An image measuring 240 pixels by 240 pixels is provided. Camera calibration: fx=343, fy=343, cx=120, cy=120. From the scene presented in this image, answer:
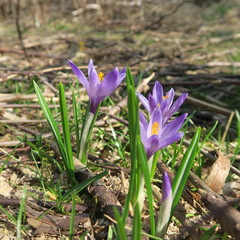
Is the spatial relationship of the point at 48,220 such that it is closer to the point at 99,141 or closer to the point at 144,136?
the point at 144,136

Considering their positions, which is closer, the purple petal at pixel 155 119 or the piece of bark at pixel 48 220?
the purple petal at pixel 155 119

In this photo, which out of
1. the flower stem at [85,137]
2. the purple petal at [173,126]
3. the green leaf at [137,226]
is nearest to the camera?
the green leaf at [137,226]

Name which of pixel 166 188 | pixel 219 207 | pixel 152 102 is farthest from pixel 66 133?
pixel 219 207

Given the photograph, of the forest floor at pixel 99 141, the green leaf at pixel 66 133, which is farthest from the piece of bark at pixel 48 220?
the green leaf at pixel 66 133

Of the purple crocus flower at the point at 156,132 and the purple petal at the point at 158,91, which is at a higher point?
the purple petal at the point at 158,91

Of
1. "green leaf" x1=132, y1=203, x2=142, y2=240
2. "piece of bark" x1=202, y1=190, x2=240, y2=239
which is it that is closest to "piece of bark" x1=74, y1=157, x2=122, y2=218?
"green leaf" x1=132, y1=203, x2=142, y2=240

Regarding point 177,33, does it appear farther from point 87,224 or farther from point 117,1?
point 87,224

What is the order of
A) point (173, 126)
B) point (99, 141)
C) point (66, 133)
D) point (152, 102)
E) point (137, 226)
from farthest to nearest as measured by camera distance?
point (99, 141)
point (66, 133)
point (152, 102)
point (173, 126)
point (137, 226)

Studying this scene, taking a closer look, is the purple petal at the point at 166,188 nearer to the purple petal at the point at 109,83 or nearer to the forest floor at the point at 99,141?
the forest floor at the point at 99,141
